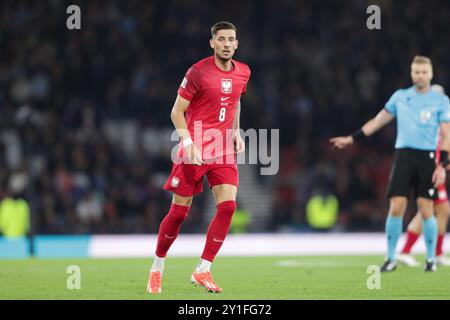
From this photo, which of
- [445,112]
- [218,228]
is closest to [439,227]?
[445,112]

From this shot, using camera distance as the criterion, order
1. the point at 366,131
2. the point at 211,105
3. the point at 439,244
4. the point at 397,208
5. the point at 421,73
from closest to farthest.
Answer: the point at 211,105, the point at 366,131, the point at 421,73, the point at 397,208, the point at 439,244

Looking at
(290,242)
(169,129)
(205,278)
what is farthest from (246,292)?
(169,129)

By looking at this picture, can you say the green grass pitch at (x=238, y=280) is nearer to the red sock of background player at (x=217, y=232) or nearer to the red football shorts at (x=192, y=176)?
the red sock of background player at (x=217, y=232)

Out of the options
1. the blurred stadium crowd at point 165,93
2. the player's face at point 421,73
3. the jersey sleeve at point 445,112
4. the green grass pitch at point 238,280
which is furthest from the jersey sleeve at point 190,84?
the blurred stadium crowd at point 165,93

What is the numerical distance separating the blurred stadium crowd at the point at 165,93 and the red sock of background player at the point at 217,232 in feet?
35.5

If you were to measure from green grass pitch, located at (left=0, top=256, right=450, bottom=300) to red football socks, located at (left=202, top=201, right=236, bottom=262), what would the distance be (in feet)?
1.12

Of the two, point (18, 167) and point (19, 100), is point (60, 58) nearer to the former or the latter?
point (19, 100)

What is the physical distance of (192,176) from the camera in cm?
845

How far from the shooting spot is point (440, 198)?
12.0 m

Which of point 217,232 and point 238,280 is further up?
point 217,232

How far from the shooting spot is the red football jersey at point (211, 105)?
843 cm

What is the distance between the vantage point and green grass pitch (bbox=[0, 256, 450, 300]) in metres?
8.27

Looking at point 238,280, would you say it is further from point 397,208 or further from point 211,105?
point 211,105

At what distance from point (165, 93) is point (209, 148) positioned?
542 inches
